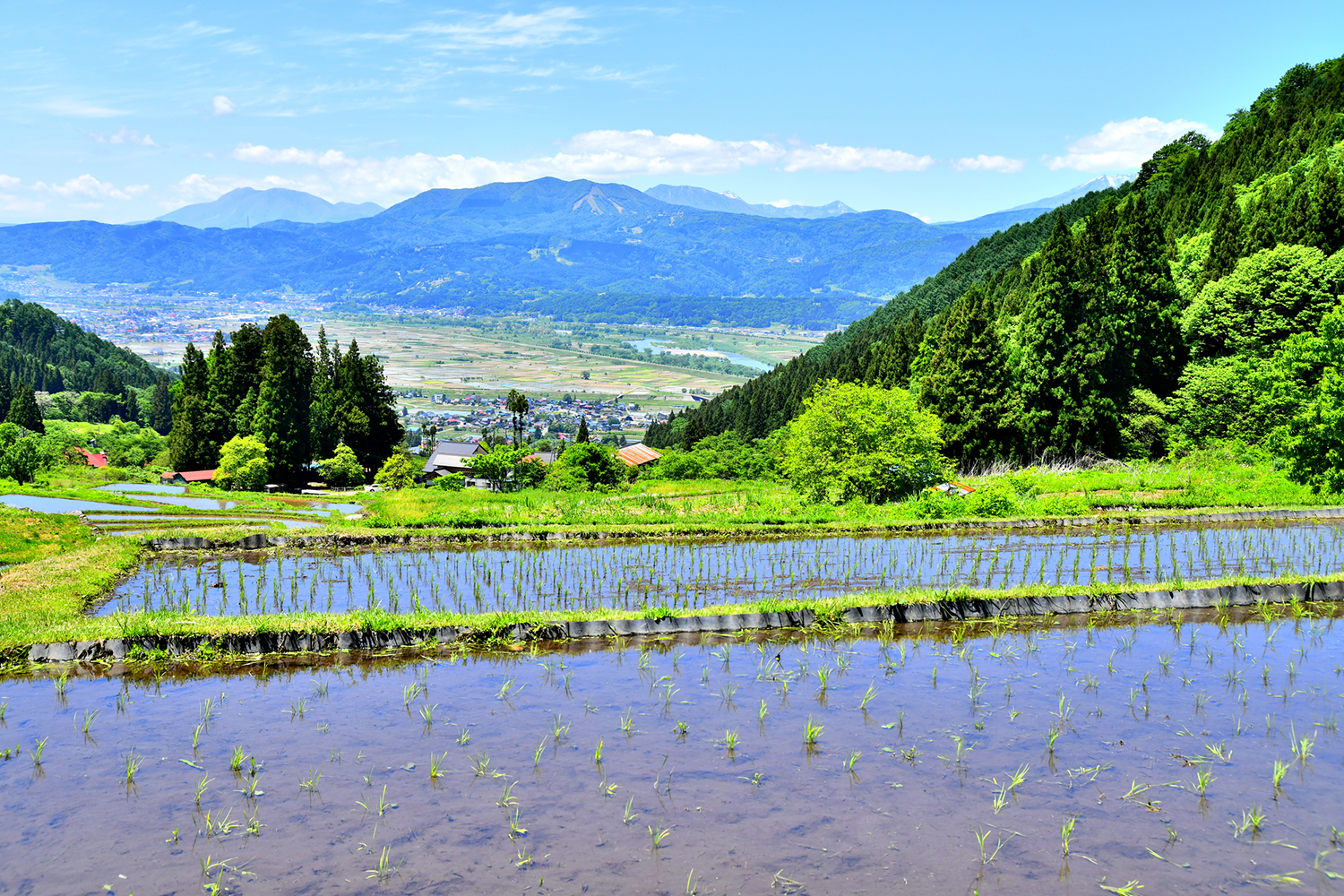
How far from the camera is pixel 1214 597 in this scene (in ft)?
53.0

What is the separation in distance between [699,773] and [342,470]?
49.3 meters

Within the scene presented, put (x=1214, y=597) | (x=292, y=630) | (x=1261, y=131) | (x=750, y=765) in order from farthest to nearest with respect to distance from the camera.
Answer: (x=1261, y=131), (x=1214, y=597), (x=292, y=630), (x=750, y=765)

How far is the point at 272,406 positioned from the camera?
53.6m

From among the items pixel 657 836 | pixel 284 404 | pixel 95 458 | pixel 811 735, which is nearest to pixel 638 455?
pixel 284 404

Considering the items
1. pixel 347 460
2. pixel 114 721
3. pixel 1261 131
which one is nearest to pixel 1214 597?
pixel 114 721

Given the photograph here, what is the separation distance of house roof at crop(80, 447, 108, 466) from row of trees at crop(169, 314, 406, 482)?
15.2 metres

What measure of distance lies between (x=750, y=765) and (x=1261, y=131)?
76.8 m

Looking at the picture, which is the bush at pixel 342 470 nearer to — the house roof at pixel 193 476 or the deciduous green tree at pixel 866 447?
the house roof at pixel 193 476

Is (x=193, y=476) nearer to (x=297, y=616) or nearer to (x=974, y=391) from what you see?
(x=974, y=391)

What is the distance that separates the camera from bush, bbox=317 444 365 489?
54.5 metres

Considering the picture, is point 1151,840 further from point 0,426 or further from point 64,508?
point 0,426

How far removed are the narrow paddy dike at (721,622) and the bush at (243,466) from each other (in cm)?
3791

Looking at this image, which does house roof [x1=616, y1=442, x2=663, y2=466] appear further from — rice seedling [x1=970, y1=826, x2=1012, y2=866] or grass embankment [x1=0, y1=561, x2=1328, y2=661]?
rice seedling [x1=970, y1=826, x2=1012, y2=866]

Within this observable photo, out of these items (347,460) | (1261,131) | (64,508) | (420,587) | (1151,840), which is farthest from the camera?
(1261,131)
